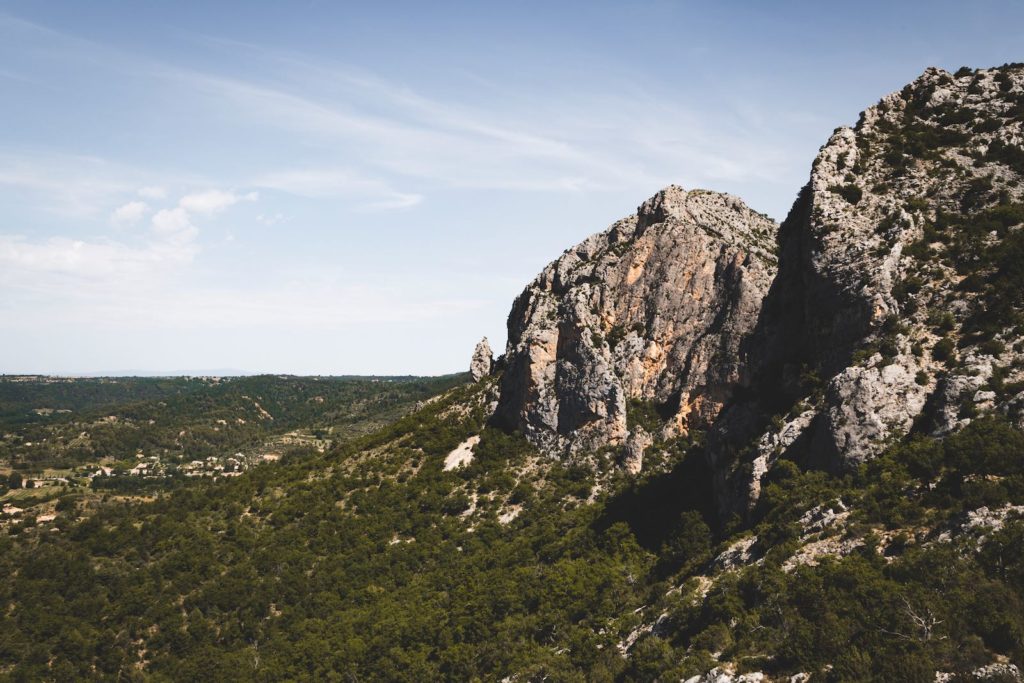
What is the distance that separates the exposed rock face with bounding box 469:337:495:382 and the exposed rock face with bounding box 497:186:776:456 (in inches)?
533

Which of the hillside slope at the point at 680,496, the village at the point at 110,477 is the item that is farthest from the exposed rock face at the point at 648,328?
the village at the point at 110,477

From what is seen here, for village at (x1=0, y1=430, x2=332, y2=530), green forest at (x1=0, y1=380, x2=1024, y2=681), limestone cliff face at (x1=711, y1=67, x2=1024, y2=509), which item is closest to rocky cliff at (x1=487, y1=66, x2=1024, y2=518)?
limestone cliff face at (x1=711, y1=67, x2=1024, y2=509)

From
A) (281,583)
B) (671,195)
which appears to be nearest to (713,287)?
(671,195)

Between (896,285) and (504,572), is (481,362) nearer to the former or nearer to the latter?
(504,572)

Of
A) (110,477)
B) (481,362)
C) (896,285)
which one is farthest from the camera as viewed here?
(110,477)

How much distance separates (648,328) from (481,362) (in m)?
33.0

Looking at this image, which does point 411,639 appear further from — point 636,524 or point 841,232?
point 841,232

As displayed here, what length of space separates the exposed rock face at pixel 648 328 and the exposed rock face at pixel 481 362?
1353 centimetres

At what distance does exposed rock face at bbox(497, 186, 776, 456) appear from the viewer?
68.1m

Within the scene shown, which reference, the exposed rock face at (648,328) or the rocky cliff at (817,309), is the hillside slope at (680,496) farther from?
the exposed rock face at (648,328)

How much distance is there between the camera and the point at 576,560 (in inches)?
2084

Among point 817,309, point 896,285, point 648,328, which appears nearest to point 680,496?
point 817,309

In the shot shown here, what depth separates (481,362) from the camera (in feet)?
322

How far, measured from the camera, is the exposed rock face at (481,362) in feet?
318
